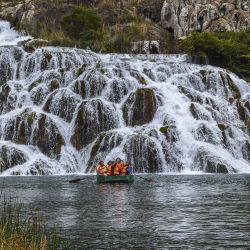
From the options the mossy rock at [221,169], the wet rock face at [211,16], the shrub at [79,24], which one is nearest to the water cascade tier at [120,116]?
the mossy rock at [221,169]

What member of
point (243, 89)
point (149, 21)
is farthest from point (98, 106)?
point (149, 21)

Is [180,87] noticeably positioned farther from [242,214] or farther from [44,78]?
[242,214]

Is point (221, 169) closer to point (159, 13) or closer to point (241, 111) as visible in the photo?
point (241, 111)

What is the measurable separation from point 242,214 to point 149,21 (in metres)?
79.7

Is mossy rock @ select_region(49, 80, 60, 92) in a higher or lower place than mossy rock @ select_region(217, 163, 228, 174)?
higher

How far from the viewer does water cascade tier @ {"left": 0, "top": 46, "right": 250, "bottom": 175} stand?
4850 cm

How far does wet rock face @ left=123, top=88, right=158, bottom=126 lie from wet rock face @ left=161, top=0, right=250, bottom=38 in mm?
37269

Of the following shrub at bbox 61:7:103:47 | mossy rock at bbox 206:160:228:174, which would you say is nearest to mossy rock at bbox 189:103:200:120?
mossy rock at bbox 206:160:228:174

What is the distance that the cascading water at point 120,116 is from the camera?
4850 cm

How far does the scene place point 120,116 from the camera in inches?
2148

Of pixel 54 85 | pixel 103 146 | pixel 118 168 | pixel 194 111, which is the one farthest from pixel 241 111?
pixel 118 168

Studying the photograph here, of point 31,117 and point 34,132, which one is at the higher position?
point 31,117

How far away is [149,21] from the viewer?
3846 inches

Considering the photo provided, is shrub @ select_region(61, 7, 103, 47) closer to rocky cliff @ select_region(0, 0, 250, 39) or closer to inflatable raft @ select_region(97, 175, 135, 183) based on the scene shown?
rocky cliff @ select_region(0, 0, 250, 39)
